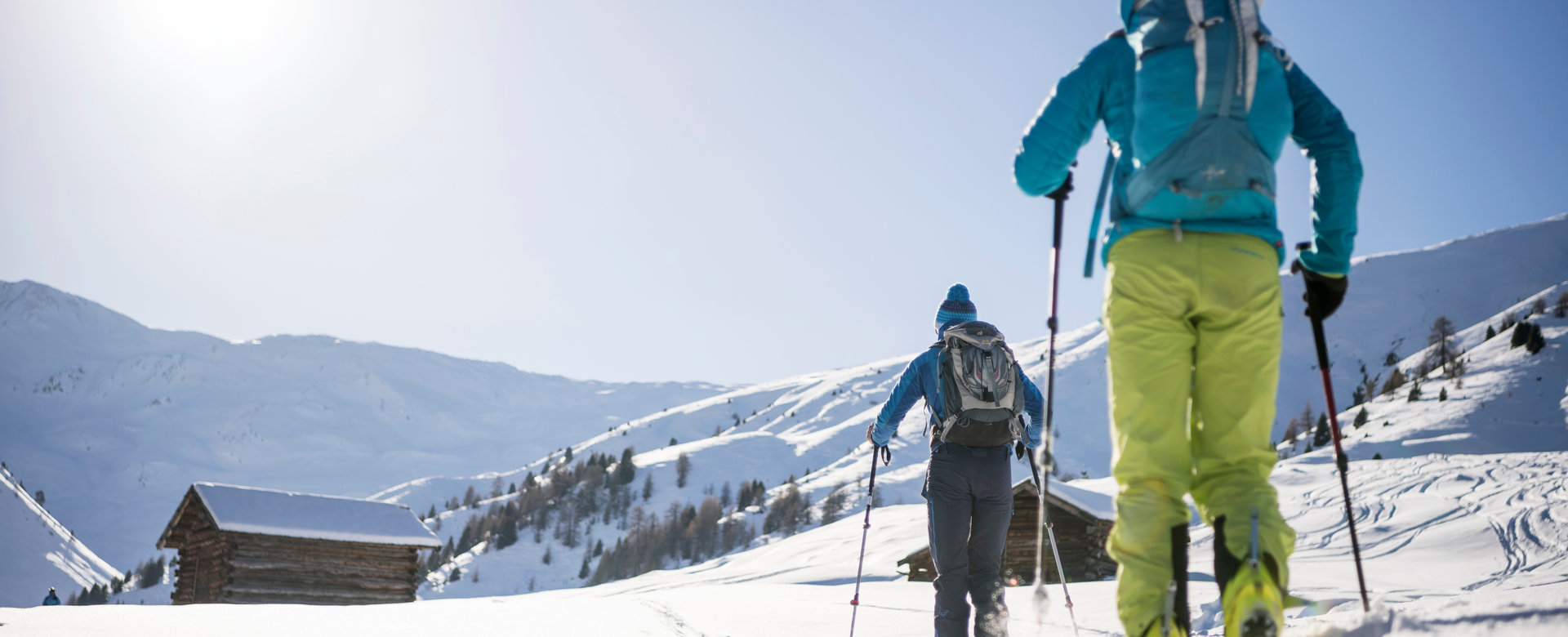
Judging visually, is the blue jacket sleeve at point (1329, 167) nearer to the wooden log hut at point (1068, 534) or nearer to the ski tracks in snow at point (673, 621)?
the ski tracks in snow at point (673, 621)

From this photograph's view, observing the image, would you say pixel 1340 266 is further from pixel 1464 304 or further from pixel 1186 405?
pixel 1464 304

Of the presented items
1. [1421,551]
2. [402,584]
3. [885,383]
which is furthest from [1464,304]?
[402,584]

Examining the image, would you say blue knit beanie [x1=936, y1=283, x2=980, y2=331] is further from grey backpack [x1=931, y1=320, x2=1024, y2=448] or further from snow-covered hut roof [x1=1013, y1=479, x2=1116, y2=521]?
snow-covered hut roof [x1=1013, y1=479, x2=1116, y2=521]

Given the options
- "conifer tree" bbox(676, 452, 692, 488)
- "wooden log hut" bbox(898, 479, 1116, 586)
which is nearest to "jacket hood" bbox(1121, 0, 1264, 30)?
"wooden log hut" bbox(898, 479, 1116, 586)

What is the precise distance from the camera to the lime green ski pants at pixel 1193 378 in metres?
2.04

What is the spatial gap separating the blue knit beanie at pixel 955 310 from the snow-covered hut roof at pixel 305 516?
726 inches

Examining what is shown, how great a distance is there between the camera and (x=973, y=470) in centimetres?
418

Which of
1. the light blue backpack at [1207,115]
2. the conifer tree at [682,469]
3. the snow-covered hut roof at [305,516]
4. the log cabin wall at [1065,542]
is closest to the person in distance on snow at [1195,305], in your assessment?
the light blue backpack at [1207,115]

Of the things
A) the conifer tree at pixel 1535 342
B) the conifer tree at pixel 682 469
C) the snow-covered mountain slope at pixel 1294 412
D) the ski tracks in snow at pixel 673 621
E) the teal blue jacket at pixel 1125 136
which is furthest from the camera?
the conifer tree at pixel 682 469

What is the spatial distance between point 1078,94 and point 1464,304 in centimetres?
16362

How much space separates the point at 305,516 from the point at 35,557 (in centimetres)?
12336

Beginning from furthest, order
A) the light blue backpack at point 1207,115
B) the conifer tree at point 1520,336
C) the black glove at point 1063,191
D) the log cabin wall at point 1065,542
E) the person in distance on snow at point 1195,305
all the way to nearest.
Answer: the conifer tree at point 1520,336
the log cabin wall at point 1065,542
the black glove at point 1063,191
the light blue backpack at point 1207,115
the person in distance on snow at point 1195,305

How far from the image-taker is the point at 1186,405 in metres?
2.17

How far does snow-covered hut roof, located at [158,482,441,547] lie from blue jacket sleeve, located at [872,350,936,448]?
18.1 metres
